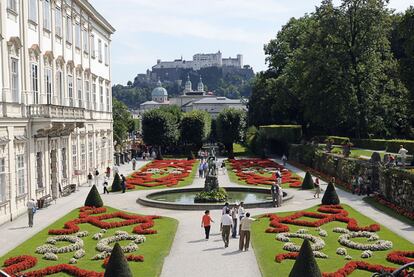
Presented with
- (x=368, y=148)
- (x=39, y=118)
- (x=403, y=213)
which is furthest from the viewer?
(x=368, y=148)

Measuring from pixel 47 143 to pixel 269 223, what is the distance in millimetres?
17541

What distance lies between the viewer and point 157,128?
7681 cm

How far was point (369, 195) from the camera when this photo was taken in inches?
1410

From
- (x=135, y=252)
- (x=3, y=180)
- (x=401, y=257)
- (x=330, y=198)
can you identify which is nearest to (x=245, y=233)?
(x=135, y=252)

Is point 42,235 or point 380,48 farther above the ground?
point 380,48

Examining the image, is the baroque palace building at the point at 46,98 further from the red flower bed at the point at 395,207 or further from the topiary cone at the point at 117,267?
the red flower bed at the point at 395,207

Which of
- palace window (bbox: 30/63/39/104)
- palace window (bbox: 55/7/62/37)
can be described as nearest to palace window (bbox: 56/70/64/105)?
palace window (bbox: 55/7/62/37)

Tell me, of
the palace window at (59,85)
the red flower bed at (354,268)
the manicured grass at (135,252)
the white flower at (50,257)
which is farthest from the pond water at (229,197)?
the red flower bed at (354,268)

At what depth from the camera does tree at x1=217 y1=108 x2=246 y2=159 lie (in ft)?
258

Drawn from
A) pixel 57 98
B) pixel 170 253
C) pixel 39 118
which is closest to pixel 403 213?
pixel 170 253

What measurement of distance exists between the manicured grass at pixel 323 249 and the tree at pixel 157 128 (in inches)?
2008

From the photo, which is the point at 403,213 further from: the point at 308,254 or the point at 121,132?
the point at 121,132

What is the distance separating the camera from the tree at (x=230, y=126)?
7850 cm

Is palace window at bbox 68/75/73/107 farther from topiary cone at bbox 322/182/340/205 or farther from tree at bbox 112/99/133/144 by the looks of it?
tree at bbox 112/99/133/144
